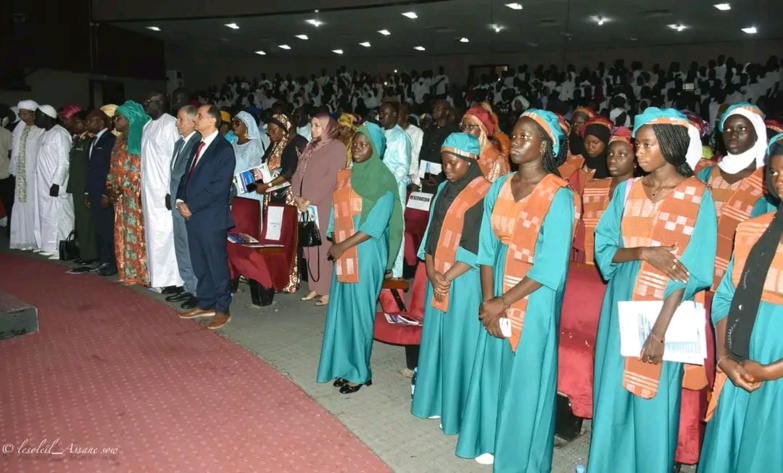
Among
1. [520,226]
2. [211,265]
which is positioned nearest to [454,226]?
[520,226]

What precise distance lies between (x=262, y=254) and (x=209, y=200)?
0.84 metres

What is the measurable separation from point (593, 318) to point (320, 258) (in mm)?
3126

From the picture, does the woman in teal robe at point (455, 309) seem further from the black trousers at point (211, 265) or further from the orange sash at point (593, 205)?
the black trousers at point (211, 265)

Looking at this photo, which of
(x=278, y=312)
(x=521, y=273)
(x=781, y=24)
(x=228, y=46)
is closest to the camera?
(x=521, y=273)

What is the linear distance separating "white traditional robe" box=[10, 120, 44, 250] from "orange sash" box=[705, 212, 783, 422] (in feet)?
26.1

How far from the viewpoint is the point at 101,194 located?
6.65m

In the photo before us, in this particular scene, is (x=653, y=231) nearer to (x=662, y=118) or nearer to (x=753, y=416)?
(x=662, y=118)

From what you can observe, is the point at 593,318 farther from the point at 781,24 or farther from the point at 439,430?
the point at 781,24

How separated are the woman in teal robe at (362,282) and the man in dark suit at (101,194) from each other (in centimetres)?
372

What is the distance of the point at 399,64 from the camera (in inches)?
890

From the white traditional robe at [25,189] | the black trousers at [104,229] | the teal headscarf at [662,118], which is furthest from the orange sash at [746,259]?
the white traditional robe at [25,189]

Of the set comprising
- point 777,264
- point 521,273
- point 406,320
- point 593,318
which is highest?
point 777,264

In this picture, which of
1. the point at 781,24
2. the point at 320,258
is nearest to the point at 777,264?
the point at 320,258

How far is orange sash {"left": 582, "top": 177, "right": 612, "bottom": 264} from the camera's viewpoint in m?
4.32
